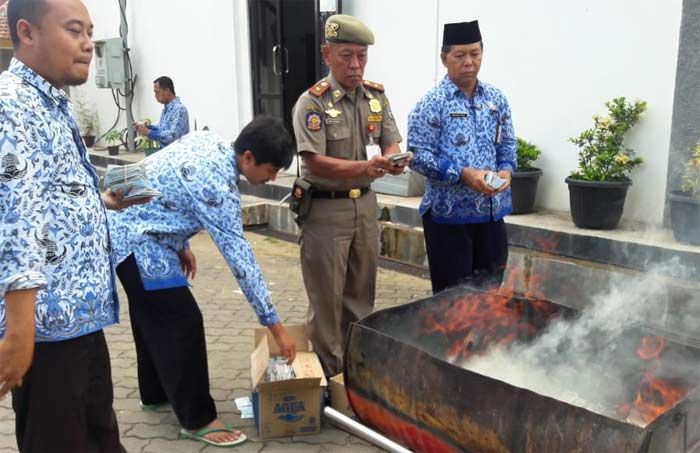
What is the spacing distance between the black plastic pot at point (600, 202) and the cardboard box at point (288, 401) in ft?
9.68

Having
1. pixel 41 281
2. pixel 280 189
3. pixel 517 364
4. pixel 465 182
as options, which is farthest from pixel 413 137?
pixel 280 189

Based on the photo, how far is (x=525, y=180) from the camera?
586cm

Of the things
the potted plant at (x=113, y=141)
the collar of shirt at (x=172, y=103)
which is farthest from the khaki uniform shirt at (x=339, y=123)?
the potted plant at (x=113, y=141)

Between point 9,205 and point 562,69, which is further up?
point 562,69

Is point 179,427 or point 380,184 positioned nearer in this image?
point 179,427

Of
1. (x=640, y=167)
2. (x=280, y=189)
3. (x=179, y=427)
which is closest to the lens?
(x=179, y=427)

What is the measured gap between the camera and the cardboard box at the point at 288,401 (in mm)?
3191

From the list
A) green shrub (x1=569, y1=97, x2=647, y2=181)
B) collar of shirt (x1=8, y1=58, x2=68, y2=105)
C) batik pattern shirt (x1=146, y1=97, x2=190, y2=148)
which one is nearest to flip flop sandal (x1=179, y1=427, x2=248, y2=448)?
collar of shirt (x1=8, y1=58, x2=68, y2=105)

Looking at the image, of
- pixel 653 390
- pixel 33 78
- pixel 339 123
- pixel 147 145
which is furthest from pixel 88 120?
pixel 653 390

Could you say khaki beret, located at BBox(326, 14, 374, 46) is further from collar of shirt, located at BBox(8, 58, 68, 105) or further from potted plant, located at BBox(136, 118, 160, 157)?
potted plant, located at BBox(136, 118, 160, 157)

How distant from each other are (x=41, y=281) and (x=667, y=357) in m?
2.29

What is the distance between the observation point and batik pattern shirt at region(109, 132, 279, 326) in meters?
2.74

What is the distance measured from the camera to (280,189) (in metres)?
8.51

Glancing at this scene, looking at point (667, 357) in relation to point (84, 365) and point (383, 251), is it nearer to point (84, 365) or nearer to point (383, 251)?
point (84, 365)
